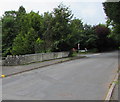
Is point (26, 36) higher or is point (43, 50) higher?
point (26, 36)

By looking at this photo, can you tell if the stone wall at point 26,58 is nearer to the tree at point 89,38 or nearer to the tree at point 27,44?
the tree at point 27,44

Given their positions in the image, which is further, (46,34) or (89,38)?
(89,38)

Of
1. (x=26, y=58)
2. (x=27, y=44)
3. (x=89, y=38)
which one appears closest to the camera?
(x=26, y=58)

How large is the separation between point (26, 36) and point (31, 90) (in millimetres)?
21935

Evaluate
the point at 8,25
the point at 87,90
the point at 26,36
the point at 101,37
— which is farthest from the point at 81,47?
the point at 87,90

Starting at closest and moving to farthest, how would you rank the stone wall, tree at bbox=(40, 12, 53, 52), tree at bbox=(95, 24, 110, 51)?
the stone wall → tree at bbox=(40, 12, 53, 52) → tree at bbox=(95, 24, 110, 51)

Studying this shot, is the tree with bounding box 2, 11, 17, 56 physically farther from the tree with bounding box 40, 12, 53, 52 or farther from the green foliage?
the tree with bounding box 40, 12, 53, 52

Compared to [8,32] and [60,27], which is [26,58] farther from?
[8,32]

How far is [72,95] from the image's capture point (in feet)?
23.3

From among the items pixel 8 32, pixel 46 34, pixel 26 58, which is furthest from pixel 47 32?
pixel 8 32

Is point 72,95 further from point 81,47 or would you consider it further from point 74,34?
point 81,47

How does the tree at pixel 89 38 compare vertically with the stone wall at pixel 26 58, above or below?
above

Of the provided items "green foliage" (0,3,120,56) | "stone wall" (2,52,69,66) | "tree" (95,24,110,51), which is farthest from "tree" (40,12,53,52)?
"tree" (95,24,110,51)

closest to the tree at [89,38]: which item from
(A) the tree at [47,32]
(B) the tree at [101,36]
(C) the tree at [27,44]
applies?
(B) the tree at [101,36]
